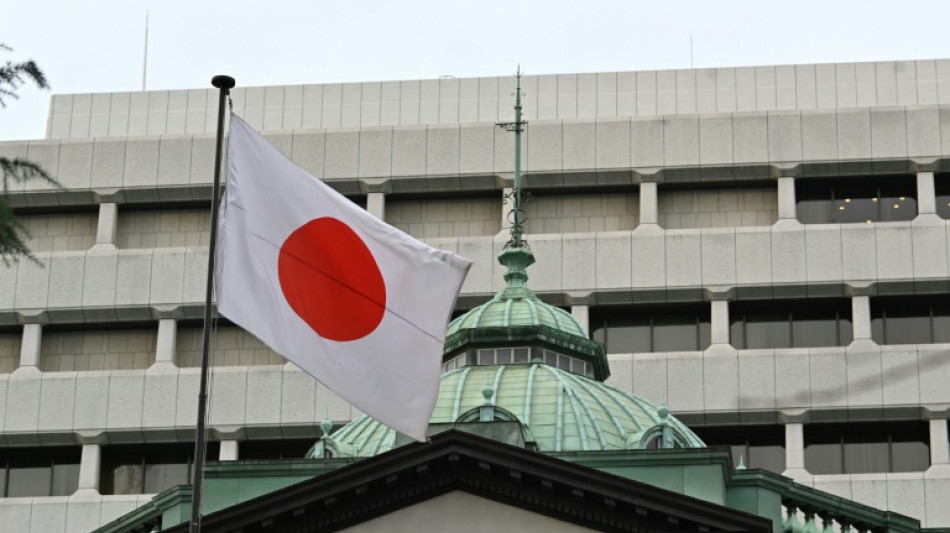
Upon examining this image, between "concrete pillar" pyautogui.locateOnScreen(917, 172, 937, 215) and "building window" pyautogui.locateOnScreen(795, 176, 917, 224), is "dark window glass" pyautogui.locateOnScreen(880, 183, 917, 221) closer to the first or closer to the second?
"building window" pyautogui.locateOnScreen(795, 176, 917, 224)

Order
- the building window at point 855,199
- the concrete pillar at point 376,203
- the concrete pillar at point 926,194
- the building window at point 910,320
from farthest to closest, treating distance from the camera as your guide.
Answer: the concrete pillar at point 376,203 < the building window at point 855,199 < the building window at point 910,320 < the concrete pillar at point 926,194

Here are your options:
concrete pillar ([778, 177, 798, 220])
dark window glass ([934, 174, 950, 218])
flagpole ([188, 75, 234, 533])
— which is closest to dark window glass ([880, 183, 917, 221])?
dark window glass ([934, 174, 950, 218])

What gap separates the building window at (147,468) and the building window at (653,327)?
1221 cm

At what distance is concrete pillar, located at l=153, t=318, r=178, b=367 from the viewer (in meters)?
77.4

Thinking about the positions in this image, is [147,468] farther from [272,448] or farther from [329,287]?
[329,287]

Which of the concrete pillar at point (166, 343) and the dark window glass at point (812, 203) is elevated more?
the dark window glass at point (812, 203)

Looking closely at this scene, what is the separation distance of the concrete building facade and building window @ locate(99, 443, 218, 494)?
0.31 feet

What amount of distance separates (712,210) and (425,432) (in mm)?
43894

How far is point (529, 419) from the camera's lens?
164 ft

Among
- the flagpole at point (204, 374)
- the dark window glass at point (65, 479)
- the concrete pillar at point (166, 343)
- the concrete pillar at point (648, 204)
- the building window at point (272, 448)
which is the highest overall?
the concrete pillar at point (648, 204)

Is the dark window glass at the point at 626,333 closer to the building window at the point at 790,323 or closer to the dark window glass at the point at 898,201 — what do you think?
the building window at the point at 790,323

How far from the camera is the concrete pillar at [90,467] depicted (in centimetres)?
7631

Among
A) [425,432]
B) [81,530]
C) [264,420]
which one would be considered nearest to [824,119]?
[264,420]

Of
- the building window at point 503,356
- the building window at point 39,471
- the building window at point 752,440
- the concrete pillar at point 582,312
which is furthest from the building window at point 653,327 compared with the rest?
the building window at point 503,356
